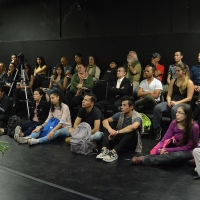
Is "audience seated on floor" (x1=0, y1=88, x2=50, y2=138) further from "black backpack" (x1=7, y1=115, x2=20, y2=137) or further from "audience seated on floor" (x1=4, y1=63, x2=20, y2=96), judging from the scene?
"audience seated on floor" (x1=4, y1=63, x2=20, y2=96)

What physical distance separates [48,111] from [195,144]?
2645mm

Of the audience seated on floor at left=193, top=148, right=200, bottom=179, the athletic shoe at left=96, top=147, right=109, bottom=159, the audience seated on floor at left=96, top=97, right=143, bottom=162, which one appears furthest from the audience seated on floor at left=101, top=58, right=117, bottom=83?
the audience seated on floor at left=193, top=148, right=200, bottom=179

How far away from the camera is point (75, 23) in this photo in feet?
28.4

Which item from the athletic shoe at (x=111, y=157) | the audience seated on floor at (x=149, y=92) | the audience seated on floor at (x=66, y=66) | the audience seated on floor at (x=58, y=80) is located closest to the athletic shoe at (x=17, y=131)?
the athletic shoe at (x=111, y=157)

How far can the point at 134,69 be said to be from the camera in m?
6.75

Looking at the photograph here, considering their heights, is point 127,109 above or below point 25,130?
above

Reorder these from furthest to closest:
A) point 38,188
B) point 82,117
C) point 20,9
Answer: point 20,9 < point 82,117 < point 38,188

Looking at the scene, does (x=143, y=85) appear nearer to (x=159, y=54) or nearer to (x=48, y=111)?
(x=159, y=54)

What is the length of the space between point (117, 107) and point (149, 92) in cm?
58

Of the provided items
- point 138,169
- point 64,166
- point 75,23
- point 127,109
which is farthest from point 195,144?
point 75,23

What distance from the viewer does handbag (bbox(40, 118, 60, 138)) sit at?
5.64 metres

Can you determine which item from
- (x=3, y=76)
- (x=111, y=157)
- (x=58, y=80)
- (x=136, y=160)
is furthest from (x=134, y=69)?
(x=3, y=76)

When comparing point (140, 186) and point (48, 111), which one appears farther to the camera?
point (48, 111)

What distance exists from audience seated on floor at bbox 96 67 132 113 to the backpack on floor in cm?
121
